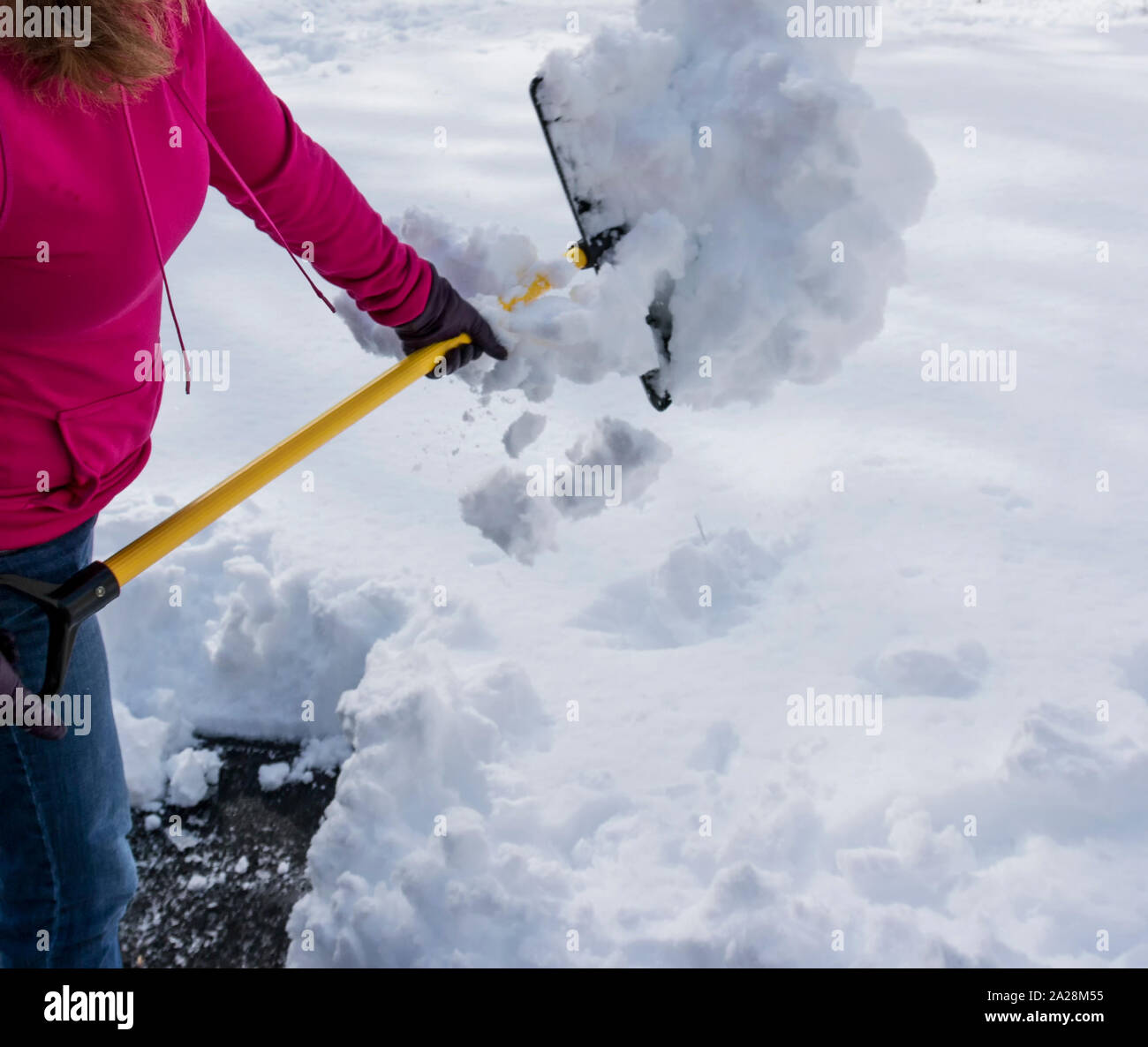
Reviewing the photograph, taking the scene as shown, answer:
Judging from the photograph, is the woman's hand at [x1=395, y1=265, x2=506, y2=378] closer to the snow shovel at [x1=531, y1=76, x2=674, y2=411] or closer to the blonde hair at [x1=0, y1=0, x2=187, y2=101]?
the snow shovel at [x1=531, y1=76, x2=674, y2=411]

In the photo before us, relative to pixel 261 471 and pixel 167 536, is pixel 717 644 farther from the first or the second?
pixel 167 536

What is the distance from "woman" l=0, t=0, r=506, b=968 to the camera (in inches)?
38.9

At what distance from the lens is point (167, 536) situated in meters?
1.50

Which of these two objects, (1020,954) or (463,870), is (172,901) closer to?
(463,870)

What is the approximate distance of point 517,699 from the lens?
215 cm

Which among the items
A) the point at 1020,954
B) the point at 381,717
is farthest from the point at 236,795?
the point at 1020,954

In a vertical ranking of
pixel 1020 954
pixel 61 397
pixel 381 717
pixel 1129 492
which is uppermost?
pixel 61 397

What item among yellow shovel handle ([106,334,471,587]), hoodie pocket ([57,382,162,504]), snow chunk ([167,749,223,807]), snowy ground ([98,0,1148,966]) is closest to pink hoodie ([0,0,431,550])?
hoodie pocket ([57,382,162,504])

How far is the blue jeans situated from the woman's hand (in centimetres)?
69

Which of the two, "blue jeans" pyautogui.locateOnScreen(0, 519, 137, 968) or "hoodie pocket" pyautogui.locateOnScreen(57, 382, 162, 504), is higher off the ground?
"hoodie pocket" pyautogui.locateOnScreen(57, 382, 162, 504)

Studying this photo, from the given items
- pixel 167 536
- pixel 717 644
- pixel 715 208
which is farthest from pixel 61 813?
pixel 715 208

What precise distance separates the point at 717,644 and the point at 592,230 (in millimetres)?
1001

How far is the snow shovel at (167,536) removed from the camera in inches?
48.9
